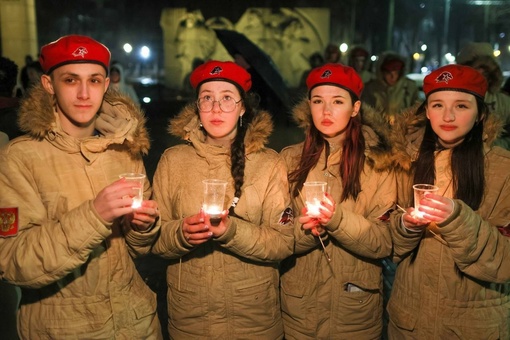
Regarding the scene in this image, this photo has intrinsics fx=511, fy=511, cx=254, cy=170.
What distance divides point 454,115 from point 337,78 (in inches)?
38.7

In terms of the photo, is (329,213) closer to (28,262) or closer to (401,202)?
(401,202)

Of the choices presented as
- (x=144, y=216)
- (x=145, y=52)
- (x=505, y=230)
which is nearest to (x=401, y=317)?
(x=505, y=230)

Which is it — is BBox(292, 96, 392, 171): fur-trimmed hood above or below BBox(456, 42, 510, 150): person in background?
below

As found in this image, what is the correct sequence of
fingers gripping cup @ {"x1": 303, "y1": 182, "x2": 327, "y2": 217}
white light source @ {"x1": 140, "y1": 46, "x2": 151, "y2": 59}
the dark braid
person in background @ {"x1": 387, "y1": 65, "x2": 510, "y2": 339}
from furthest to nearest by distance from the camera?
white light source @ {"x1": 140, "y1": 46, "x2": 151, "y2": 59} → the dark braid → fingers gripping cup @ {"x1": 303, "y1": 182, "x2": 327, "y2": 217} → person in background @ {"x1": 387, "y1": 65, "x2": 510, "y2": 339}

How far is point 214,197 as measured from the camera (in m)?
3.64

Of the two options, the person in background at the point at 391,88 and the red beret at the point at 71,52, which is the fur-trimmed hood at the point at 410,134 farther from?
the person in background at the point at 391,88

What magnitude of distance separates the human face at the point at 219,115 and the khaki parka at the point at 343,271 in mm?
800

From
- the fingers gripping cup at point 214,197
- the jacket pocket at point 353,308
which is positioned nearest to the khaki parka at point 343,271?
the jacket pocket at point 353,308

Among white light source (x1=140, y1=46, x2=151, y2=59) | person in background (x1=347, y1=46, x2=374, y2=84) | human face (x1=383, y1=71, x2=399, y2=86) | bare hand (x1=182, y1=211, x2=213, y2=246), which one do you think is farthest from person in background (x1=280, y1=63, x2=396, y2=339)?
white light source (x1=140, y1=46, x2=151, y2=59)

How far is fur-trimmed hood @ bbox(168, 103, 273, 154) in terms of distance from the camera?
13.8ft

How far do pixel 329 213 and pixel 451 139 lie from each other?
1.15 meters

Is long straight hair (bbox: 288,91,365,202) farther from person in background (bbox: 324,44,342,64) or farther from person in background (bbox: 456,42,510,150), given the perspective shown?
person in background (bbox: 324,44,342,64)

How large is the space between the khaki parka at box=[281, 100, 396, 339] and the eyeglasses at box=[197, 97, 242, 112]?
885 mm

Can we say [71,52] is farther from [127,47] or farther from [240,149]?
[127,47]
